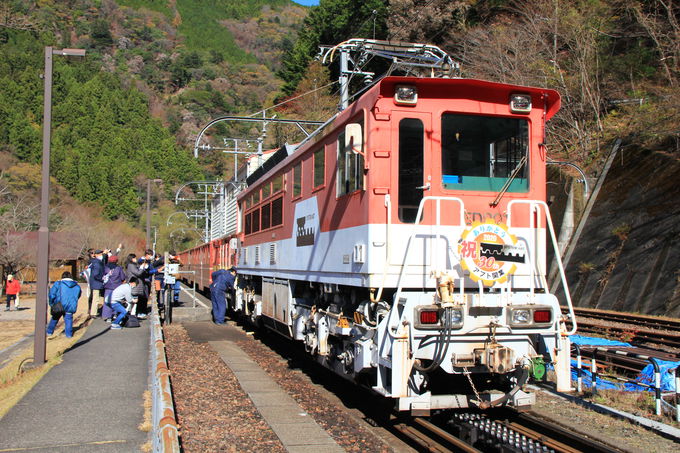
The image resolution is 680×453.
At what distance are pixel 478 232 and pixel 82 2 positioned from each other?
177 meters

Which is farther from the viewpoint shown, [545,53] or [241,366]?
[545,53]

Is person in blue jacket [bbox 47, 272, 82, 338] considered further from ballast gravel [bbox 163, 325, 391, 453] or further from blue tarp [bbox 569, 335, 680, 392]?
blue tarp [bbox 569, 335, 680, 392]

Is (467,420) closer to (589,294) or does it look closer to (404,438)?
(404,438)

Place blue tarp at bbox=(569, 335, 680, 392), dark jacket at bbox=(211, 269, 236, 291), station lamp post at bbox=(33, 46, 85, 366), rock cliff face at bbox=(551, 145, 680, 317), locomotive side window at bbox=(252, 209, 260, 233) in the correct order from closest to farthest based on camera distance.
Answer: blue tarp at bbox=(569, 335, 680, 392) → station lamp post at bbox=(33, 46, 85, 366) → locomotive side window at bbox=(252, 209, 260, 233) → dark jacket at bbox=(211, 269, 236, 291) → rock cliff face at bbox=(551, 145, 680, 317)

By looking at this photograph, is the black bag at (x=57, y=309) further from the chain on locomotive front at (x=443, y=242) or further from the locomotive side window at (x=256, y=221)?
the chain on locomotive front at (x=443, y=242)

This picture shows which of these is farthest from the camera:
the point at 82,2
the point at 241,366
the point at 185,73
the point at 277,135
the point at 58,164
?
the point at 82,2

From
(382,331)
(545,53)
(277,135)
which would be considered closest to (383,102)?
(382,331)

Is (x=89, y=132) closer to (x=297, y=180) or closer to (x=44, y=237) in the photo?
(x=44, y=237)

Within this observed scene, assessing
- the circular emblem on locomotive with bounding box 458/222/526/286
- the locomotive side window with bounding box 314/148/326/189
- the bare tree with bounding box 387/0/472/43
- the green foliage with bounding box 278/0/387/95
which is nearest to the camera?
the circular emblem on locomotive with bounding box 458/222/526/286

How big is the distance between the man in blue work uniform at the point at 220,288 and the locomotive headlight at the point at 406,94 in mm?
10735

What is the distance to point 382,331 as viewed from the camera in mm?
6387

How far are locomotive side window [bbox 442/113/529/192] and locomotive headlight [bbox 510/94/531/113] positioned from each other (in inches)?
4.7

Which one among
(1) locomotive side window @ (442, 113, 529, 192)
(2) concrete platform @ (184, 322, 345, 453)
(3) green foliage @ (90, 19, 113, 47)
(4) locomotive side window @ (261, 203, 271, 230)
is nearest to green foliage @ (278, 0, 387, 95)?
(4) locomotive side window @ (261, 203, 271, 230)

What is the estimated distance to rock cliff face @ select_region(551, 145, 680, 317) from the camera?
1789 centimetres
